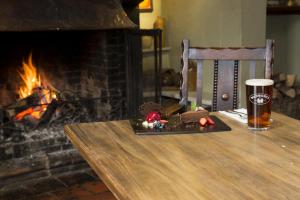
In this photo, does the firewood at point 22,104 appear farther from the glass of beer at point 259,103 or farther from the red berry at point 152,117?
the glass of beer at point 259,103

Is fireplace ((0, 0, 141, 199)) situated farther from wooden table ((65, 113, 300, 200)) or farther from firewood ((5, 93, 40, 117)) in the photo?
wooden table ((65, 113, 300, 200))

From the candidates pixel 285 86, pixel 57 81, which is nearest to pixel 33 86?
pixel 57 81

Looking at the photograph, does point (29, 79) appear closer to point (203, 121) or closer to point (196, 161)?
point (203, 121)

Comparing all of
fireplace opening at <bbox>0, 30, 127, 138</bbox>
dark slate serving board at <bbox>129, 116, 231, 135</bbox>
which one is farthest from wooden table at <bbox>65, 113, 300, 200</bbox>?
fireplace opening at <bbox>0, 30, 127, 138</bbox>

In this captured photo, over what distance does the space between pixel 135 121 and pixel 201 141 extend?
29cm

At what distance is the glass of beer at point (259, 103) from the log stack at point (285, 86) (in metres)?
2.53

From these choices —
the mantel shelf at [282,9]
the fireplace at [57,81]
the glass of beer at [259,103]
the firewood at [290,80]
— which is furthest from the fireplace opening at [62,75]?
the glass of beer at [259,103]

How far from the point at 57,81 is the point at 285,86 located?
202 cm

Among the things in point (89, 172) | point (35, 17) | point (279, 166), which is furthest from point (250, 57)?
point (89, 172)

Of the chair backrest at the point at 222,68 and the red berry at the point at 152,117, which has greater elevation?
the chair backrest at the point at 222,68

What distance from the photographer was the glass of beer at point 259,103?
1.26 meters

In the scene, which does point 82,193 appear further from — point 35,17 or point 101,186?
point 35,17

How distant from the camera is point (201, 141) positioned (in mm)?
1187

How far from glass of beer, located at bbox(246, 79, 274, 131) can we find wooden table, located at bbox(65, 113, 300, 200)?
0.03m
